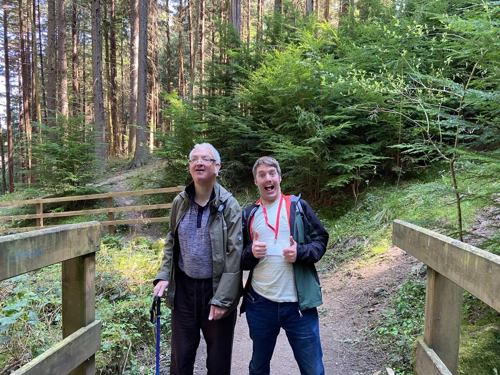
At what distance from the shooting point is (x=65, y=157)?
13383 mm

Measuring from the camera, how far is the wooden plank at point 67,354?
180 centimetres

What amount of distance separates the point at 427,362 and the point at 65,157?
1355 centimetres

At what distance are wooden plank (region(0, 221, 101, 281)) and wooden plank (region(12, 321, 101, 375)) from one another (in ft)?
1.40

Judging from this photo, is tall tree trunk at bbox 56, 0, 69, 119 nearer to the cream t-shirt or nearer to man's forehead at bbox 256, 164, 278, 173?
man's forehead at bbox 256, 164, 278, 173

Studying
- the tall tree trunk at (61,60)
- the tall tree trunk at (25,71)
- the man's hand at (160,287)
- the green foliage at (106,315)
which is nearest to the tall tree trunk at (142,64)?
the tall tree trunk at (61,60)

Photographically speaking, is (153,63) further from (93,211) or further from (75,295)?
(75,295)

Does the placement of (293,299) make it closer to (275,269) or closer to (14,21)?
(275,269)

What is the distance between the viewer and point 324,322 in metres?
5.35

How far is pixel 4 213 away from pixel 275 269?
15.3m

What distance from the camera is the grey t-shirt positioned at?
2.75 metres

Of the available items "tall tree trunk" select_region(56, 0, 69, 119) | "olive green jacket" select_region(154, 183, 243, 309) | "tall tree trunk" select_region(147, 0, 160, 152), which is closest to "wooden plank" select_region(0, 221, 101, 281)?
"olive green jacket" select_region(154, 183, 243, 309)

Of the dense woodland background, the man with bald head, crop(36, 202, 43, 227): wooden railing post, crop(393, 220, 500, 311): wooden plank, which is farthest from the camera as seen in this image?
crop(36, 202, 43, 227): wooden railing post

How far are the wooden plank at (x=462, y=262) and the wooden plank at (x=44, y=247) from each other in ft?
5.90

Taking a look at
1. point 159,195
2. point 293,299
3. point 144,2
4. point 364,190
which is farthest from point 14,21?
point 293,299
